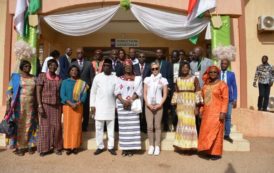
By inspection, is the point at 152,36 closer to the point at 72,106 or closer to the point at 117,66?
the point at 117,66

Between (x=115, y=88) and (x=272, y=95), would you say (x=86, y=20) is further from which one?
(x=272, y=95)

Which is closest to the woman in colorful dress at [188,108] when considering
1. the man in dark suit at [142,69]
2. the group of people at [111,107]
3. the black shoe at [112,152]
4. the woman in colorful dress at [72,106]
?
the group of people at [111,107]

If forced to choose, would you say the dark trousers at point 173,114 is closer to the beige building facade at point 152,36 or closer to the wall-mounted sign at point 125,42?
the beige building facade at point 152,36

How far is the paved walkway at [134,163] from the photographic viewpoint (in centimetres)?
409

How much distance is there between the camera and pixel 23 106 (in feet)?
15.2

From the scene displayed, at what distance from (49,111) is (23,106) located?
1.53 feet

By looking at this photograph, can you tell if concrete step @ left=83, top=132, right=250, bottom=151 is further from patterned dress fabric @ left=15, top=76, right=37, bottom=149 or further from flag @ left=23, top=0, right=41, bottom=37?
flag @ left=23, top=0, right=41, bottom=37

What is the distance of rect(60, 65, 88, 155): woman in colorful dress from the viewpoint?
462 centimetres

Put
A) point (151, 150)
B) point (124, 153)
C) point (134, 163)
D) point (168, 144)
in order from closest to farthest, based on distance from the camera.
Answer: point (134, 163)
point (124, 153)
point (151, 150)
point (168, 144)

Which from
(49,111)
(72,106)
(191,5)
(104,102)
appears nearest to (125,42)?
(191,5)

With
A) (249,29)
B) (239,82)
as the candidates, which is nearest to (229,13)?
(239,82)

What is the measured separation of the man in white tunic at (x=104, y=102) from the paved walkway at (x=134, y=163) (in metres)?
0.30

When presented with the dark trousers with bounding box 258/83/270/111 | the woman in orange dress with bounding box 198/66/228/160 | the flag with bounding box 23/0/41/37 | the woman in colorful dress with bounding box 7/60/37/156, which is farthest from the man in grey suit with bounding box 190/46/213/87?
the flag with bounding box 23/0/41/37

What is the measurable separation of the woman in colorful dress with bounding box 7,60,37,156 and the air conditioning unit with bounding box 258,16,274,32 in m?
6.99
